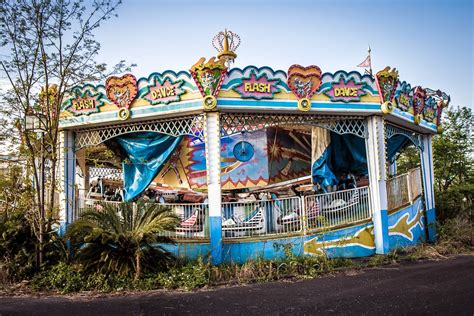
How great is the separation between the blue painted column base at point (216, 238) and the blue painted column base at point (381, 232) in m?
3.91

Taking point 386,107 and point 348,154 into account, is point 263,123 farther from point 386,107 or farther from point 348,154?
point 348,154

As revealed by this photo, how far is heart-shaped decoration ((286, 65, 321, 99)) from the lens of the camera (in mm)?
8984

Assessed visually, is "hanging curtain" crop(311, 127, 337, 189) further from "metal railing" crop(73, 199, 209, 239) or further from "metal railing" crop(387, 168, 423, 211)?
"metal railing" crop(73, 199, 209, 239)

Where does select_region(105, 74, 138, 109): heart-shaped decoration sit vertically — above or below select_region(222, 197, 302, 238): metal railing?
above

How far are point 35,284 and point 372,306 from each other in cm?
593

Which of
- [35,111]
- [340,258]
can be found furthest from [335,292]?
[35,111]

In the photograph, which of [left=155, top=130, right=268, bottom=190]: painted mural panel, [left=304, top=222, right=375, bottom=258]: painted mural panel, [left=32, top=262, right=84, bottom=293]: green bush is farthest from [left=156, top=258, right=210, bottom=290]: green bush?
[left=155, top=130, right=268, bottom=190]: painted mural panel

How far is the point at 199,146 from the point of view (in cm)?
1191

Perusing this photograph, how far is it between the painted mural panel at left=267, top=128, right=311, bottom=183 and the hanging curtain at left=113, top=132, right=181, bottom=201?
349 centimetres

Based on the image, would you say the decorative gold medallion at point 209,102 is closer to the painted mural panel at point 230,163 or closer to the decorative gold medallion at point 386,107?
the painted mural panel at point 230,163

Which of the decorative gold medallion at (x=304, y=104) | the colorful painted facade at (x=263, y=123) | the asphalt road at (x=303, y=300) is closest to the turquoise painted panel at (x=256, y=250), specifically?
the colorful painted facade at (x=263, y=123)

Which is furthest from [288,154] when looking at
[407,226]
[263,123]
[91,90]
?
[91,90]

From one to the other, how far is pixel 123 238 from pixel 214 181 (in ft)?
7.28

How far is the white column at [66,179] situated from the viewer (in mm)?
9609
